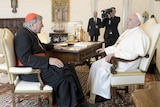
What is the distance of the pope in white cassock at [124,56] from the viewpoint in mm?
2842

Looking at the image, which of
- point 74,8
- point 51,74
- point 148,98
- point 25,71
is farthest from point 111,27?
point 148,98

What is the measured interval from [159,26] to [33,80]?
5.38 feet

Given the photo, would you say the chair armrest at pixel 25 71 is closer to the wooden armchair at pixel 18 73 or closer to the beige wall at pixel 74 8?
the wooden armchair at pixel 18 73

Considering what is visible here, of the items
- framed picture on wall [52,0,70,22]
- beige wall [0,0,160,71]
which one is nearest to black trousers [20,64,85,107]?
beige wall [0,0,160,71]

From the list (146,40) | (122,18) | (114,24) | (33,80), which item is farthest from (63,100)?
(122,18)

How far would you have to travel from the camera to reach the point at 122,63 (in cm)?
287

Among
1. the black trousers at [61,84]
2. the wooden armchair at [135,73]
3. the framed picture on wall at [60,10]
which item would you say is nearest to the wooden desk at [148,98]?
the black trousers at [61,84]

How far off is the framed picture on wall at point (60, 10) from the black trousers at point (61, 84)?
12.7ft

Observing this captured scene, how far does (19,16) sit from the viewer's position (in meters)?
6.38

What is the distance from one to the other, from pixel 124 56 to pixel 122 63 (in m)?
0.09

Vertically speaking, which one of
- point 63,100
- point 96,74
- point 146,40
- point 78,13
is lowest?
point 63,100

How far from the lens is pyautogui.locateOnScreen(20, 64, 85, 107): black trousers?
2.53m

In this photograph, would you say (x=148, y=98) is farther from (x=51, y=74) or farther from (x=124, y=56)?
(x=124, y=56)

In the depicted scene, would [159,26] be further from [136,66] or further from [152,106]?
[152,106]
